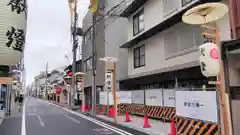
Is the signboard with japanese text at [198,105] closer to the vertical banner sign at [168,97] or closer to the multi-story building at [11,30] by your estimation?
the vertical banner sign at [168,97]

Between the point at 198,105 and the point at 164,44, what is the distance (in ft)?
32.1

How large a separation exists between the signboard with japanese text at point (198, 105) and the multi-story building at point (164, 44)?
140 inches

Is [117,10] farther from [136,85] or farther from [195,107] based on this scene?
[195,107]

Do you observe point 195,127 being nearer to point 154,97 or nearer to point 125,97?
point 154,97

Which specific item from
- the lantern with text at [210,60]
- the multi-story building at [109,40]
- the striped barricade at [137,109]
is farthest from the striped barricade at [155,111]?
the multi-story building at [109,40]

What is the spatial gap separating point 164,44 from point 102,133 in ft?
29.2

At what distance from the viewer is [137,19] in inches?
965

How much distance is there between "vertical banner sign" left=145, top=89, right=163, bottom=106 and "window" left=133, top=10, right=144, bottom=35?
6.15 metres

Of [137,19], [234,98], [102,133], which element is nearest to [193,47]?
[234,98]

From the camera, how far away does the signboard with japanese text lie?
9484 mm

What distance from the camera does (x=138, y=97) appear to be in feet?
72.2

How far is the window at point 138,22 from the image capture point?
23.4 metres

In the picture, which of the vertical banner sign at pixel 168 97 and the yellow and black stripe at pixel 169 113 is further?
the vertical banner sign at pixel 168 97

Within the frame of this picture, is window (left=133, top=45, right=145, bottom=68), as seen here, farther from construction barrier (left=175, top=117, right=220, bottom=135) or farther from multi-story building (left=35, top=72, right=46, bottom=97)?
multi-story building (left=35, top=72, right=46, bottom=97)
